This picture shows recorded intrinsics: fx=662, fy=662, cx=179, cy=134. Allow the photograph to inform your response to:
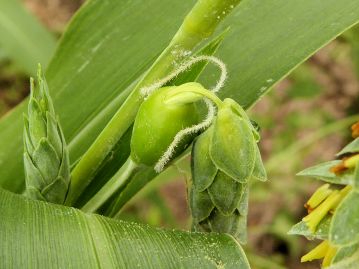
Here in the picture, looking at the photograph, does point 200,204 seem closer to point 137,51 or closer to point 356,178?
point 356,178

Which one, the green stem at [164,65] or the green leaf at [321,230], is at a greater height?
the green stem at [164,65]

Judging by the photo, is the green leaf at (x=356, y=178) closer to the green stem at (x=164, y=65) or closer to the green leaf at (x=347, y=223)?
the green leaf at (x=347, y=223)

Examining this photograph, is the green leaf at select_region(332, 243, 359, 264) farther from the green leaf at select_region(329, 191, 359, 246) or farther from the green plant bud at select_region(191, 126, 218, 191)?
the green plant bud at select_region(191, 126, 218, 191)

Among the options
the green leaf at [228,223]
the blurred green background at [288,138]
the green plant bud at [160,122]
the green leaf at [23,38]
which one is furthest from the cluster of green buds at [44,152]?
the blurred green background at [288,138]

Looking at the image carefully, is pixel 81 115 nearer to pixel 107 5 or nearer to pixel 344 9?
pixel 107 5

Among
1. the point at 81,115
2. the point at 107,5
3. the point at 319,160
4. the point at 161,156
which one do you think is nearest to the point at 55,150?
the point at 161,156

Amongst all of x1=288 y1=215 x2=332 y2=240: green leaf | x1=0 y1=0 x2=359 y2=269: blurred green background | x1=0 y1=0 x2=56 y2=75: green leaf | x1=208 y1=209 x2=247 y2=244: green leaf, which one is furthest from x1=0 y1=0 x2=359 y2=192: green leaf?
x1=0 y1=0 x2=359 y2=269: blurred green background

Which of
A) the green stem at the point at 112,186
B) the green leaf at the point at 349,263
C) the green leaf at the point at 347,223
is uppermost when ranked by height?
the green stem at the point at 112,186
